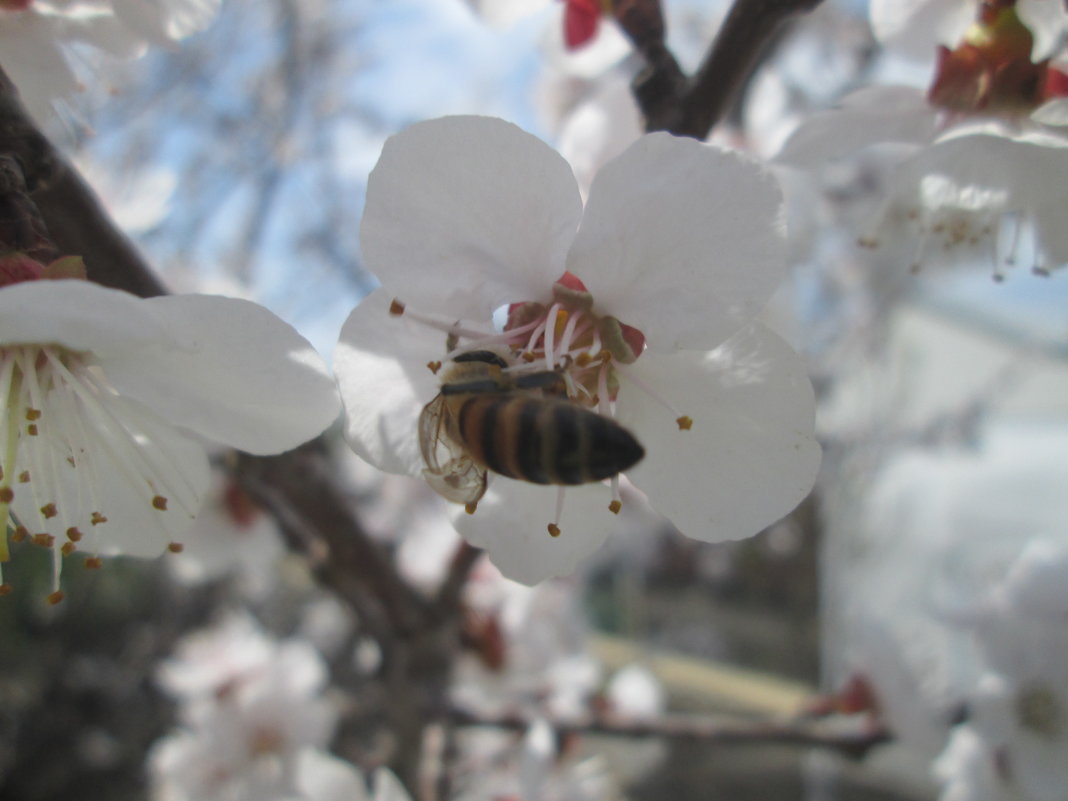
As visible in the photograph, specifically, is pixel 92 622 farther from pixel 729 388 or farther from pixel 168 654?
pixel 729 388

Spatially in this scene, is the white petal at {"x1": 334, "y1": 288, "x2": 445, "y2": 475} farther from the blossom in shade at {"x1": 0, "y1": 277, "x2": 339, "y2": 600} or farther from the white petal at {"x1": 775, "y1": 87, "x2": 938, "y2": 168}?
the white petal at {"x1": 775, "y1": 87, "x2": 938, "y2": 168}

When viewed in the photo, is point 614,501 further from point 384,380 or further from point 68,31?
point 68,31

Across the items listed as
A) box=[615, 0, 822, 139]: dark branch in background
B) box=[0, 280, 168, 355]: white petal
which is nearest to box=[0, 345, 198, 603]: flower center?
box=[0, 280, 168, 355]: white petal

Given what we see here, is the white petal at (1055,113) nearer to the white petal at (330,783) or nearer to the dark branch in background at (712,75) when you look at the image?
the dark branch in background at (712,75)

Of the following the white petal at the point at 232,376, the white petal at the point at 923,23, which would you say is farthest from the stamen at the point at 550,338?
the white petal at the point at 923,23

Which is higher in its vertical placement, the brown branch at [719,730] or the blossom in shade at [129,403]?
the blossom in shade at [129,403]
